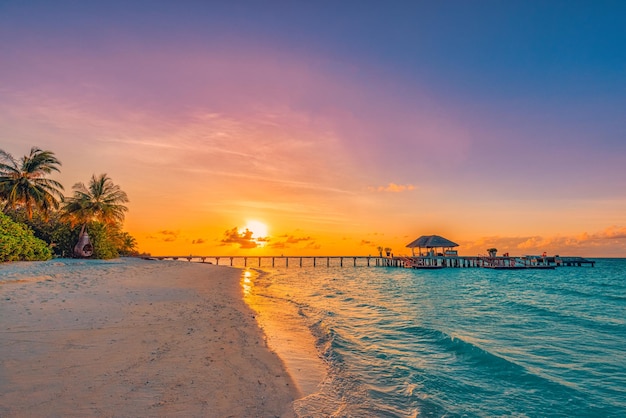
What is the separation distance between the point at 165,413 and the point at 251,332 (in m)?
6.29

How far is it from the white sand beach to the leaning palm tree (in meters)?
32.8

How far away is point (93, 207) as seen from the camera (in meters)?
42.0

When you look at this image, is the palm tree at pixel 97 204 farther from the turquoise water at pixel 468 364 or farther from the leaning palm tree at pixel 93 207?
the turquoise water at pixel 468 364

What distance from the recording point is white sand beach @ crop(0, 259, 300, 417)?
4.91 m

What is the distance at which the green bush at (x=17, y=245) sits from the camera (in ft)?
80.2

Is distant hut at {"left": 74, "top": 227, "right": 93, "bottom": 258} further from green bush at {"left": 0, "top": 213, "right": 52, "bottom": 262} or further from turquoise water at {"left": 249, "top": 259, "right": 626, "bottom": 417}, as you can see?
turquoise water at {"left": 249, "top": 259, "right": 626, "bottom": 417}

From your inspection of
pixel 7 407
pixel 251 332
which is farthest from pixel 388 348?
pixel 7 407

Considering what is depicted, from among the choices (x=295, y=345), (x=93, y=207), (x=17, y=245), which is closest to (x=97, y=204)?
(x=93, y=207)

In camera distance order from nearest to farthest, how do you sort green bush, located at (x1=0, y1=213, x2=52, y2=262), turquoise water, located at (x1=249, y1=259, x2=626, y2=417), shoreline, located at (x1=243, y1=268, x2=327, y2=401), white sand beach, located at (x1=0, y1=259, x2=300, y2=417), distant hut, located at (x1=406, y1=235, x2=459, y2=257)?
white sand beach, located at (x1=0, y1=259, x2=300, y2=417) < turquoise water, located at (x1=249, y1=259, x2=626, y2=417) < shoreline, located at (x1=243, y1=268, x2=327, y2=401) < green bush, located at (x1=0, y1=213, x2=52, y2=262) < distant hut, located at (x1=406, y1=235, x2=459, y2=257)

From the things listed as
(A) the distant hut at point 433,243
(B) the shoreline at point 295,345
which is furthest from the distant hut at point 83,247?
(A) the distant hut at point 433,243

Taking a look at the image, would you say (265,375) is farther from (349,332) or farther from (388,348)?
(349,332)

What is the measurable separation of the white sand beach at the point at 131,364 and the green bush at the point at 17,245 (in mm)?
16164

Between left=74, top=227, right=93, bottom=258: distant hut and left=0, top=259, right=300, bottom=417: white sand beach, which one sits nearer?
left=0, top=259, right=300, bottom=417: white sand beach

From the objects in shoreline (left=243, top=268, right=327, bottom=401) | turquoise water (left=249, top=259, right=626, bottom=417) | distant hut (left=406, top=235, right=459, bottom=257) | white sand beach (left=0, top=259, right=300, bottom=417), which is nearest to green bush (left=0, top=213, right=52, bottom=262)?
white sand beach (left=0, top=259, right=300, bottom=417)
